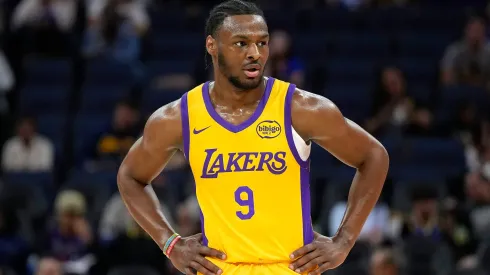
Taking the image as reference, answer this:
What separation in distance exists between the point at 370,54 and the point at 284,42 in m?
1.53

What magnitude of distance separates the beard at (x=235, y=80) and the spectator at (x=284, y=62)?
26.2 ft

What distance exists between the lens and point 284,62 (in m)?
13.7

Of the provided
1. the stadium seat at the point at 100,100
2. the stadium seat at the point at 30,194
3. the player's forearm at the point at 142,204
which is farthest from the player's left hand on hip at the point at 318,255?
the stadium seat at the point at 100,100

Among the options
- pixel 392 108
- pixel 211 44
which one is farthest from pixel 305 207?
pixel 392 108

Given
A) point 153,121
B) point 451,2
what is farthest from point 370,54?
point 153,121

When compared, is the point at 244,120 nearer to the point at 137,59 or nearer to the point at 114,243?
the point at 114,243

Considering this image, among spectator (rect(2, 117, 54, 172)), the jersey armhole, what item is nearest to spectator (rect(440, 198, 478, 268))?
spectator (rect(2, 117, 54, 172))

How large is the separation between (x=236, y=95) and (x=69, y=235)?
643 cm

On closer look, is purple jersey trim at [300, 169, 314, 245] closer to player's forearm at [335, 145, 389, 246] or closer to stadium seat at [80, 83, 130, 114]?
player's forearm at [335, 145, 389, 246]

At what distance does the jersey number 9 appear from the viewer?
17.2 feet

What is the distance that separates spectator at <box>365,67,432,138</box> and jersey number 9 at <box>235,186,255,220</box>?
7880mm

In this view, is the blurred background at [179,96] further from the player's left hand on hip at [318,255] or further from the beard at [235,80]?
the beard at [235,80]

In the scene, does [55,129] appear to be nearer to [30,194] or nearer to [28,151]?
[28,151]

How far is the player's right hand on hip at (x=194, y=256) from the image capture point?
5301 mm
